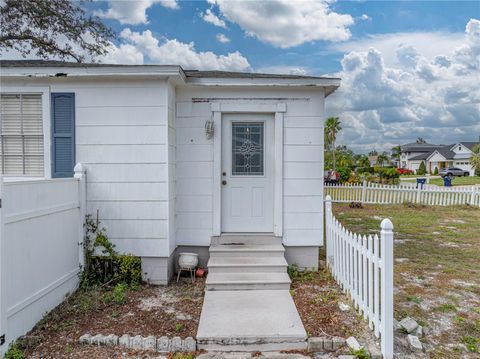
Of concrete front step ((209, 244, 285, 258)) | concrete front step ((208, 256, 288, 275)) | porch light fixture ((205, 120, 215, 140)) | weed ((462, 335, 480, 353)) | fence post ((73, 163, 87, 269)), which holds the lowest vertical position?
weed ((462, 335, 480, 353))

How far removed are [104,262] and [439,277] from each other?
5.01 meters

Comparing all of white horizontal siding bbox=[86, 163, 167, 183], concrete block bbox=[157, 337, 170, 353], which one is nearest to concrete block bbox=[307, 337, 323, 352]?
concrete block bbox=[157, 337, 170, 353]

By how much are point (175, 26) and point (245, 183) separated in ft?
20.1

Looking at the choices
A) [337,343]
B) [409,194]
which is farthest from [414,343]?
[409,194]

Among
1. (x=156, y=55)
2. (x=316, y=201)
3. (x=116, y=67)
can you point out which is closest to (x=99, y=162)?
(x=116, y=67)

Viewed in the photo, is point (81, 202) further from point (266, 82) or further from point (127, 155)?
point (266, 82)

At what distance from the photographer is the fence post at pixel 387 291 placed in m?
2.93

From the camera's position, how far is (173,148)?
5164 mm

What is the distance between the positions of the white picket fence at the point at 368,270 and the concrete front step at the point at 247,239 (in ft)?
2.84

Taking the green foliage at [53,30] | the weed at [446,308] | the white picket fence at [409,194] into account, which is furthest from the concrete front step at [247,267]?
the white picket fence at [409,194]

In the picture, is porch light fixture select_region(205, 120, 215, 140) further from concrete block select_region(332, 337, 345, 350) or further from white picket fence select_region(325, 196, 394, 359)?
concrete block select_region(332, 337, 345, 350)

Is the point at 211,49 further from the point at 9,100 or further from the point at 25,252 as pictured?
the point at 25,252

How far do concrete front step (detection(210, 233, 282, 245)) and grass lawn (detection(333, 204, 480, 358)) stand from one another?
1.87m

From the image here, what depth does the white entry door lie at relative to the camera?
545 centimetres
